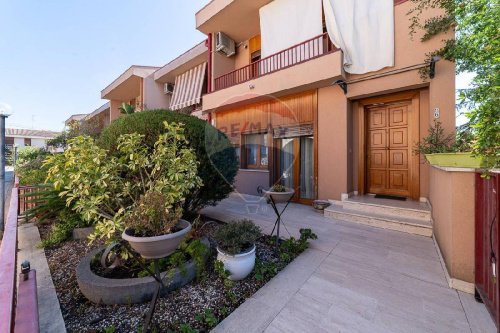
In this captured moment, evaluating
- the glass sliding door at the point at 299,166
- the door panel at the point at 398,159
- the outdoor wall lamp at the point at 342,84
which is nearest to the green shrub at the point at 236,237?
the glass sliding door at the point at 299,166

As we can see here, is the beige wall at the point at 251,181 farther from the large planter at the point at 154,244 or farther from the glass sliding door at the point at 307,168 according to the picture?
the large planter at the point at 154,244

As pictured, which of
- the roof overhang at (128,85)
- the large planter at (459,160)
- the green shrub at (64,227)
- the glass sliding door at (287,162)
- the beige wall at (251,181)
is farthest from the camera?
the roof overhang at (128,85)

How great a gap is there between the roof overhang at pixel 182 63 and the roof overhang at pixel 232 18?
1243mm

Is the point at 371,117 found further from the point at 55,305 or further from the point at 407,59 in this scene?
the point at 55,305

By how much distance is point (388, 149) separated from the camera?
5.65 m

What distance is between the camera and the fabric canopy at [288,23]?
595 cm

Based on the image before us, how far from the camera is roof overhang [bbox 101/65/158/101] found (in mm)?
12652

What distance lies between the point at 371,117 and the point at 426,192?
2.42m

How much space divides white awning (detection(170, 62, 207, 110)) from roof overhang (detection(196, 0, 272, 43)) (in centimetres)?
213

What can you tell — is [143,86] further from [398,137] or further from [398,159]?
[398,159]

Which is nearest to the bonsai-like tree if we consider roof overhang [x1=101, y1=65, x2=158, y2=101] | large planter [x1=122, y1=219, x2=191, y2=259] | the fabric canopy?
large planter [x1=122, y1=219, x2=191, y2=259]

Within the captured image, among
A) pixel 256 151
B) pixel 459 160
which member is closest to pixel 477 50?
pixel 459 160

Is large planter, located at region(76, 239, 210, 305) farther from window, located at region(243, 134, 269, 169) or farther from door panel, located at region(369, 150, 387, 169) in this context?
door panel, located at region(369, 150, 387, 169)

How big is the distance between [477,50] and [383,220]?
344 cm
